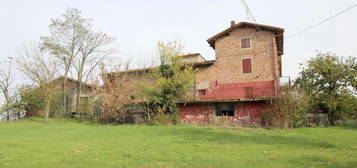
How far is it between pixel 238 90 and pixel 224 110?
92.0 inches

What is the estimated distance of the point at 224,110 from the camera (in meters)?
22.5

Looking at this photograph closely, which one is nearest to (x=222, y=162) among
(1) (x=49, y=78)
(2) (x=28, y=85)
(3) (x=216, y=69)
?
(3) (x=216, y=69)

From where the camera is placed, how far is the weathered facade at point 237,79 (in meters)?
21.5

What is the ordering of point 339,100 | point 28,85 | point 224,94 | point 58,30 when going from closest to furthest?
point 339,100 → point 224,94 → point 28,85 → point 58,30

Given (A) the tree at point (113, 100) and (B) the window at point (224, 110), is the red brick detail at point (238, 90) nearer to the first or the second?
(B) the window at point (224, 110)

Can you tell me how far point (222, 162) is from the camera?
253 inches

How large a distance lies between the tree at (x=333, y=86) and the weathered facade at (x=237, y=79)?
3.63 m

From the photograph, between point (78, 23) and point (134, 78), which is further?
point (78, 23)

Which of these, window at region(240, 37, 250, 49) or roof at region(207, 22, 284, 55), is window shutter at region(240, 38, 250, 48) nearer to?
window at region(240, 37, 250, 49)

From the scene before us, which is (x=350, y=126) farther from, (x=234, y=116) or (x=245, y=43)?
(x=245, y=43)

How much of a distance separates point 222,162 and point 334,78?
20215 mm

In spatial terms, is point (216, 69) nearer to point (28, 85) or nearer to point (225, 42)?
point (225, 42)

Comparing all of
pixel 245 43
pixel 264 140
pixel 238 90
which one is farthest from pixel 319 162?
pixel 245 43

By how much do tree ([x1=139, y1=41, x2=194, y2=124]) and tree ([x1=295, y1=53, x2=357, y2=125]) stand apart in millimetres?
11157
